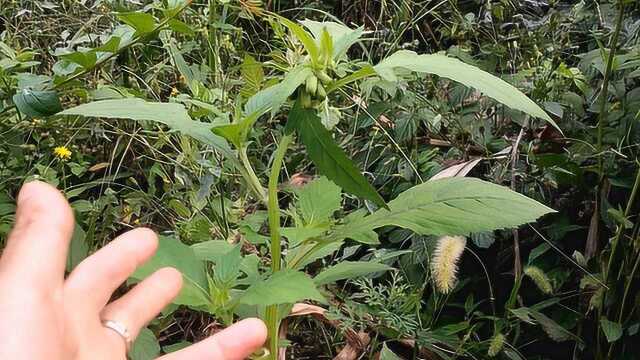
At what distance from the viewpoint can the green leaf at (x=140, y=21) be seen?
1059 millimetres

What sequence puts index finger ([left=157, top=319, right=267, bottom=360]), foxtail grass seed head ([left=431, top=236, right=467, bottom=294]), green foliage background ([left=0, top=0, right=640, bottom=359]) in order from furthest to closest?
green foliage background ([left=0, top=0, right=640, bottom=359]) < foxtail grass seed head ([left=431, top=236, right=467, bottom=294]) < index finger ([left=157, top=319, right=267, bottom=360])

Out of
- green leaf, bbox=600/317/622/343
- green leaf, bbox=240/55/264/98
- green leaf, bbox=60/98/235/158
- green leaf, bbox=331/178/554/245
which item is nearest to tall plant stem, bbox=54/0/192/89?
green leaf, bbox=240/55/264/98

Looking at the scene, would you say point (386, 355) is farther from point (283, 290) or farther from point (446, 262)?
point (283, 290)

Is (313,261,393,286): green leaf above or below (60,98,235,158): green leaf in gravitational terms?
below

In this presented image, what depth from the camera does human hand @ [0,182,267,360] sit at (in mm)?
579

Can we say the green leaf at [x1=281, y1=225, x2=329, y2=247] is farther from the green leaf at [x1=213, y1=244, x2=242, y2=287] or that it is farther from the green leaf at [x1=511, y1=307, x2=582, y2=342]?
the green leaf at [x1=511, y1=307, x2=582, y2=342]

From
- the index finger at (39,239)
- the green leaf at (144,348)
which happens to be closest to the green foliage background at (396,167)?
the green leaf at (144,348)

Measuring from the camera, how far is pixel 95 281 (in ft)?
2.20

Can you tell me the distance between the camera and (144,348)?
96cm

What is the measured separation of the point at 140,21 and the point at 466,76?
0.54 metres

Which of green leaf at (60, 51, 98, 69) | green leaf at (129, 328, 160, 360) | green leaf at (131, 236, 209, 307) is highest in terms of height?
green leaf at (60, 51, 98, 69)

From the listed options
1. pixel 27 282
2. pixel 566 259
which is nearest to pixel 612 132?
pixel 566 259

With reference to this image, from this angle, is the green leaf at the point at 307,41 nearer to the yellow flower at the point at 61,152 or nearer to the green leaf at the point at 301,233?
the green leaf at the point at 301,233

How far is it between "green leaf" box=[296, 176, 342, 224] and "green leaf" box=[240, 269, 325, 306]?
121mm
